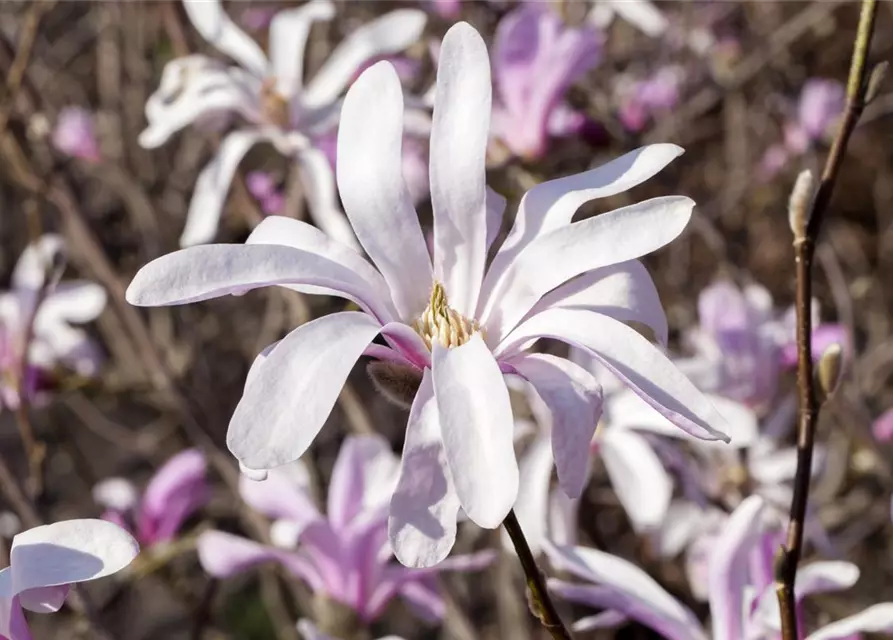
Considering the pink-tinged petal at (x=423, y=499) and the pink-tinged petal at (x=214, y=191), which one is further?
the pink-tinged petal at (x=214, y=191)

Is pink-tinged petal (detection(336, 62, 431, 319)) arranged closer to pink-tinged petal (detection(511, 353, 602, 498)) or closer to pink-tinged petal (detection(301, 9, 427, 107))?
pink-tinged petal (detection(511, 353, 602, 498))

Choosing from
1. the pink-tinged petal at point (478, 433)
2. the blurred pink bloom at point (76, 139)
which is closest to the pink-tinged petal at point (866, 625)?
the pink-tinged petal at point (478, 433)

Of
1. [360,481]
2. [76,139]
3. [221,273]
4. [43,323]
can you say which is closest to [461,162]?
[221,273]

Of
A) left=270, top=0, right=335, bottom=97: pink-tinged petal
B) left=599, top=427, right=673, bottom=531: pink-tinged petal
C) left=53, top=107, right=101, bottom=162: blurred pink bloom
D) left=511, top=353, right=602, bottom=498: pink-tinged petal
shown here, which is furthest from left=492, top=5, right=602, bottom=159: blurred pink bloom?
left=53, top=107, right=101, bottom=162: blurred pink bloom

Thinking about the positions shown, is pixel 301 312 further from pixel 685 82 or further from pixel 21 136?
pixel 685 82

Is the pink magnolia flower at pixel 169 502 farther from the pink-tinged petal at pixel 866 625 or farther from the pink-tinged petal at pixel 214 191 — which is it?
the pink-tinged petal at pixel 866 625

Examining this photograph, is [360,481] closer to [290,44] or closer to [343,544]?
[343,544]

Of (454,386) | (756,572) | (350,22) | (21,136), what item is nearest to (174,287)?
(454,386)

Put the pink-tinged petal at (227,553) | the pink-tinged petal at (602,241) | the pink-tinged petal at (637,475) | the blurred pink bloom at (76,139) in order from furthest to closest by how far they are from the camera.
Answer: the blurred pink bloom at (76,139) < the pink-tinged petal at (637,475) < the pink-tinged petal at (227,553) < the pink-tinged petal at (602,241)
